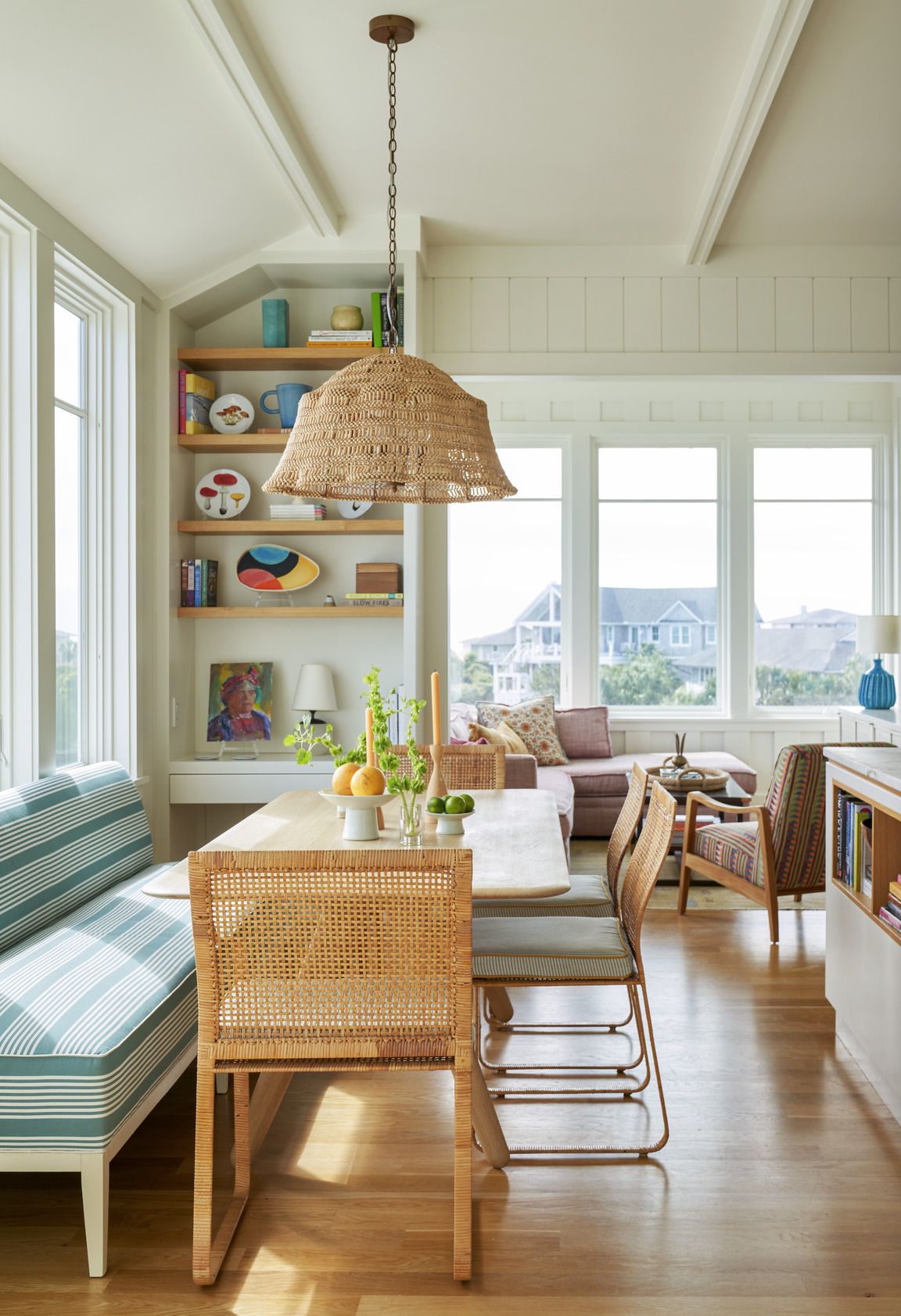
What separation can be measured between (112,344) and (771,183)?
2.70m

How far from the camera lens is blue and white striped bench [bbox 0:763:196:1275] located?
218 cm

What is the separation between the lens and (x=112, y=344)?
14.1ft

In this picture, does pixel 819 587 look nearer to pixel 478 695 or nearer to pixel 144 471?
pixel 478 695

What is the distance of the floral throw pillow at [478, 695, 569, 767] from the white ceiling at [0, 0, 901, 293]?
3.30 metres

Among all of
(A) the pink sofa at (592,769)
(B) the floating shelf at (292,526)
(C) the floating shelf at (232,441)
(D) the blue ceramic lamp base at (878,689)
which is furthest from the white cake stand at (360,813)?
(D) the blue ceramic lamp base at (878,689)

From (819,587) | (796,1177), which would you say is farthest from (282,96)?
(819,587)

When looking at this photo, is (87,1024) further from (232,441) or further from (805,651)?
(805,651)

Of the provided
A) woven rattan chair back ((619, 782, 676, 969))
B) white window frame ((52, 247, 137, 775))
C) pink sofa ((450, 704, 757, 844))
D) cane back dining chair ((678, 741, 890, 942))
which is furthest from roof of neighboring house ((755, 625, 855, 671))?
woven rattan chair back ((619, 782, 676, 969))

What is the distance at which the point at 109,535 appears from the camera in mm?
4305

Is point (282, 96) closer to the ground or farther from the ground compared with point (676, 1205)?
farther from the ground

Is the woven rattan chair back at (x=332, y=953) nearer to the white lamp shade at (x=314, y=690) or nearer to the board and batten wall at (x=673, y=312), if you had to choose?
the white lamp shade at (x=314, y=690)

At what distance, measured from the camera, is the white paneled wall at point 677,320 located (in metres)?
4.88

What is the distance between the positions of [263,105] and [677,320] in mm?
2265

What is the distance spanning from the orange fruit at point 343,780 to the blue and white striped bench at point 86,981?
61 cm
